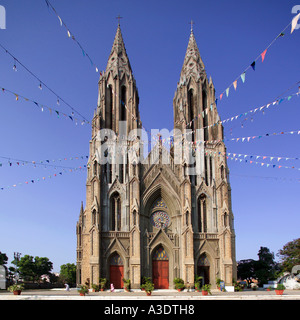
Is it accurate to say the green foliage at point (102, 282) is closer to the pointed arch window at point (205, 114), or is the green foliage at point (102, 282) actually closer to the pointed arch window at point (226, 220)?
the pointed arch window at point (226, 220)

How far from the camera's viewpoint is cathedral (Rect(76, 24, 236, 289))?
1727 inches

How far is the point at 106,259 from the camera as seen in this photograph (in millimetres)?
43875

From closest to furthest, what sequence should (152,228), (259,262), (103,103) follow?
(152,228), (103,103), (259,262)

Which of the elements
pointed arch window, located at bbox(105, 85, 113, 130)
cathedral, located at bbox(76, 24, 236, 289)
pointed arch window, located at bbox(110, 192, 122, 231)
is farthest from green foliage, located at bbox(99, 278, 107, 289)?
pointed arch window, located at bbox(105, 85, 113, 130)

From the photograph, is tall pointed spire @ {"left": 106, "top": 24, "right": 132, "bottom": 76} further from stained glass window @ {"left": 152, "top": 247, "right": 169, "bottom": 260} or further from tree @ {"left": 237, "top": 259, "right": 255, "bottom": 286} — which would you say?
tree @ {"left": 237, "top": 259, "right": 255, "bottom": 286}

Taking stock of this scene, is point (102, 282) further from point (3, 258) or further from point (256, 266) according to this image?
point (3, 258)

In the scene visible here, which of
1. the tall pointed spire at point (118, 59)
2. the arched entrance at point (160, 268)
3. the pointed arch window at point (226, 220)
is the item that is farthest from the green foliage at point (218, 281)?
the tall pointed spire at point (118, 59)

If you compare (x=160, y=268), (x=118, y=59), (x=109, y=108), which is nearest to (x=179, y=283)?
(x=160, y=268)

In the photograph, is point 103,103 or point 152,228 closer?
point 152,228

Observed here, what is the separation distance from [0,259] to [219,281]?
3592 cm

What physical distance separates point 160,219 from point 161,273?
18.7 ft

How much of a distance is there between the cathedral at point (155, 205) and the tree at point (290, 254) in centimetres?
1333
